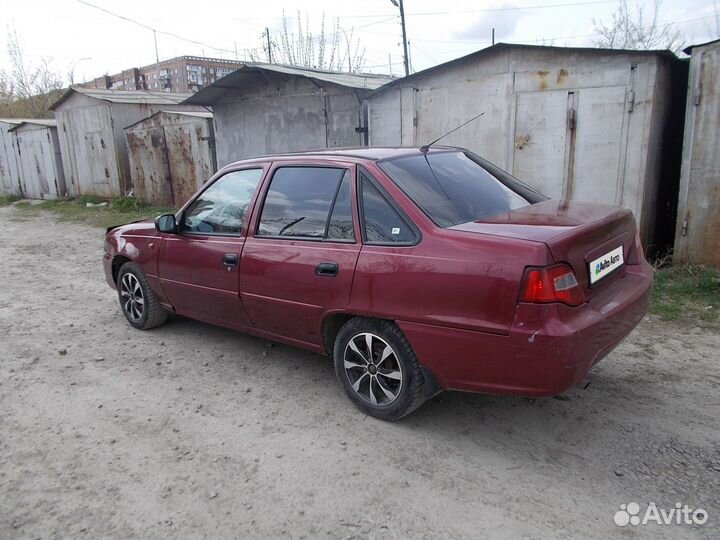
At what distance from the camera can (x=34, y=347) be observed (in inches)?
191

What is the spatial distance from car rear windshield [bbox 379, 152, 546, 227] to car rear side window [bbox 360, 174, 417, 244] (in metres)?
0.14

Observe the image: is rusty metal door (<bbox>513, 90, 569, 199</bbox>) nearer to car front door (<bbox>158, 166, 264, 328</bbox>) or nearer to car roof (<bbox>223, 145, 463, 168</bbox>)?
car roof (<bbox>223, 145, 463, 168</bbox>)

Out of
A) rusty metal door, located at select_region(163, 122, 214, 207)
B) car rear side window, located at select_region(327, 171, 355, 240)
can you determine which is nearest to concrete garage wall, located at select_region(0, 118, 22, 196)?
rusty metal door, located at select_region(163, 122, 214, 207)

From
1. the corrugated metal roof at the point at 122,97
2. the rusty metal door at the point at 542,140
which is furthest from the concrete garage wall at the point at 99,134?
the rusty metal door at the point at 542,140

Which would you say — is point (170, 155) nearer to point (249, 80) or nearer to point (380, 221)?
point (249, 80)

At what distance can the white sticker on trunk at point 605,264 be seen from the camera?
9.55 feet

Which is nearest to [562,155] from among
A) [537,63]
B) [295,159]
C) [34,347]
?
[537,63]

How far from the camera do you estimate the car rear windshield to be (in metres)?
3.24

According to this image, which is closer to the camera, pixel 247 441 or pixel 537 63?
pixel 247 441

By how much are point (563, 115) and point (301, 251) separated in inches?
190

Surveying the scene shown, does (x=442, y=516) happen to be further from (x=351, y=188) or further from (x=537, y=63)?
(x=537, y=63)

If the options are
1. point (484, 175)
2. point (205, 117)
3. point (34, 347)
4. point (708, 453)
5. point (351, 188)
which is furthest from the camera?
point (205, 117)

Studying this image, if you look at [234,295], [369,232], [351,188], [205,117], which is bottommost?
[234,295]

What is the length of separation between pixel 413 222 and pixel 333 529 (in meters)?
1.65
